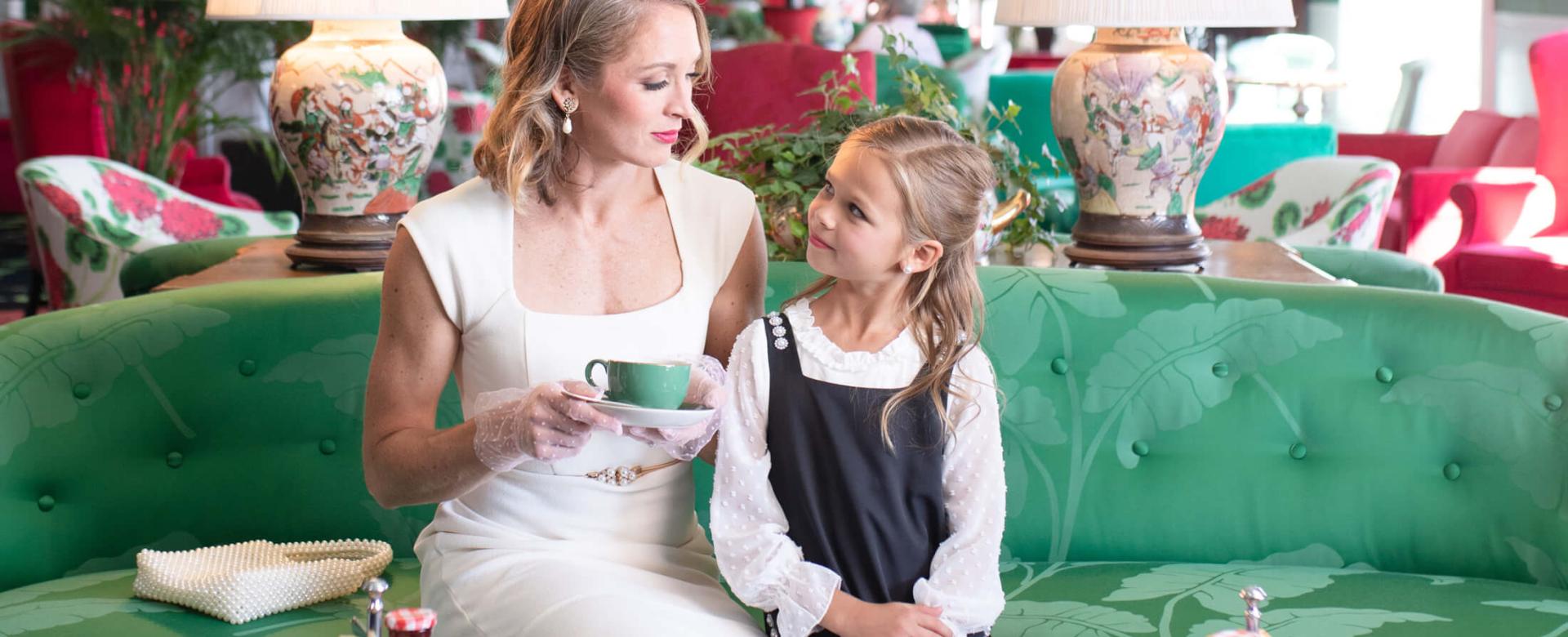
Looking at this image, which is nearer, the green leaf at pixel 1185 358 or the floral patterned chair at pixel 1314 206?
the green leaf at pixel 1185 358

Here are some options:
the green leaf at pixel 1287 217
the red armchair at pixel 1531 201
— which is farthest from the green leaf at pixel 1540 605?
Answer: the red armchair at pixel 1531 201

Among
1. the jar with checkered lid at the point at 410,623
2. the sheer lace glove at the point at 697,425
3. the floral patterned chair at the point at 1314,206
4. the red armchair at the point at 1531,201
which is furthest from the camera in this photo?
the red armchair at the point at 1531,201

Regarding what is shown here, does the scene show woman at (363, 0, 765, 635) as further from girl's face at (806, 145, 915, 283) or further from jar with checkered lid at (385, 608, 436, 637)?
jar with checkered lid at (385, 608, 436, 637)

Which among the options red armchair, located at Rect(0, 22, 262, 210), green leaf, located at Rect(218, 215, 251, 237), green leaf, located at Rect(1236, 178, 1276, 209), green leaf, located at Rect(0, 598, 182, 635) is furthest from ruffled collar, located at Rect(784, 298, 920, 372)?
red armchair, located at Rect(0, 22, 262, 210)

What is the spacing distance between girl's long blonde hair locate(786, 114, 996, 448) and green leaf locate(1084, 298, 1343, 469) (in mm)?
497

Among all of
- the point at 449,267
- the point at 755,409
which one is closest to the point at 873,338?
the point at 755,409

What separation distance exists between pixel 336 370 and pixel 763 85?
2.37 metres

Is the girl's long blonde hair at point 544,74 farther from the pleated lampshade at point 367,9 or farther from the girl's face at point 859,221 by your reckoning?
the pleated lampshade at point 367,9

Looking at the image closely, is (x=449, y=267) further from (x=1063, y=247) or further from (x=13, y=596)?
(x=1063, y=247)

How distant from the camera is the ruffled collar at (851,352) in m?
1.72

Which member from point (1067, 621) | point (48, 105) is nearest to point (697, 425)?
point (1067, 621)

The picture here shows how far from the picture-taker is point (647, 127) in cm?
171

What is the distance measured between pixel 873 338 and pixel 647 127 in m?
0.34

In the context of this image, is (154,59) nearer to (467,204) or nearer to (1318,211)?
(1318,211)
